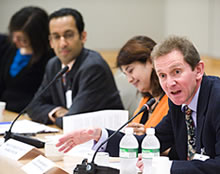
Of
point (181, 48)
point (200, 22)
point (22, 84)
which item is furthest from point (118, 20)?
point (181, 48)

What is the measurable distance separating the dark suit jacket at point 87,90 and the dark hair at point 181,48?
1355 millimetres

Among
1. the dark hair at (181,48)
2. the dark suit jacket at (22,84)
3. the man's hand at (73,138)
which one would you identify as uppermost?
the dark hair at (181,48)

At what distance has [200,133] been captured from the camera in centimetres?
168

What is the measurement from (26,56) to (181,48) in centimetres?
259

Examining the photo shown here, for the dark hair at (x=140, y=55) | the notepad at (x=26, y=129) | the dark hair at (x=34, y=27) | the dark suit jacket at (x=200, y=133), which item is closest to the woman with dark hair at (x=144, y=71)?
the dark hair at (x=140, y=55)

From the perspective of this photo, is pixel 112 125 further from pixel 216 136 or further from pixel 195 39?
pixel 195 39

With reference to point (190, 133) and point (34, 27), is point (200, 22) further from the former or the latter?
point (190, 133)

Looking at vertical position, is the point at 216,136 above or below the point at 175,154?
above

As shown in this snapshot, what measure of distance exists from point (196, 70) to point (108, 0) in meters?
3.95

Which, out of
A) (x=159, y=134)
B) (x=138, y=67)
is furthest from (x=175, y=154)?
(x=138, y=67)

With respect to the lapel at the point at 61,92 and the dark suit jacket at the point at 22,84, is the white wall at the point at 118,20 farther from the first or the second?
the lapel at the point at 61,92

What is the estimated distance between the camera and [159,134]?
79.0 inches

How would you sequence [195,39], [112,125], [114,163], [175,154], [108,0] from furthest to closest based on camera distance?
[108,0]
[195,39]
[112,125]
[175,154]
[114,163]

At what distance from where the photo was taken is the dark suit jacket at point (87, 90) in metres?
3.03
